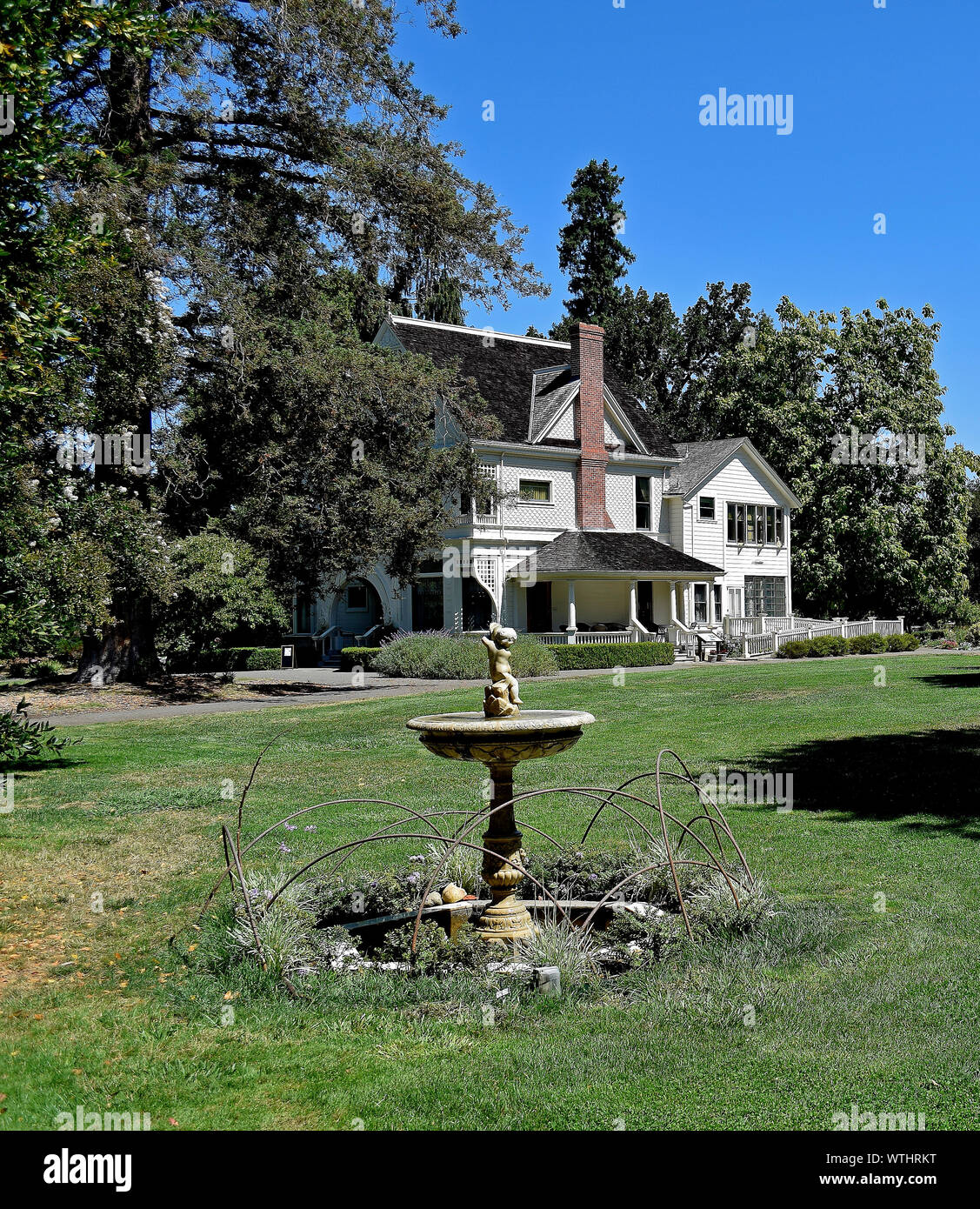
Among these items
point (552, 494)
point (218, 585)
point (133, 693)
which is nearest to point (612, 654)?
point (552, 494)

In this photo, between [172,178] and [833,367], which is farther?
[833,367]

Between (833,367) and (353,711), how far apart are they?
35597 millimetres

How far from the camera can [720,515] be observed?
43.9 meters

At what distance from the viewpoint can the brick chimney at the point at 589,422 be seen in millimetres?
38344

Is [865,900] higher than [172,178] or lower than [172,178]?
lower

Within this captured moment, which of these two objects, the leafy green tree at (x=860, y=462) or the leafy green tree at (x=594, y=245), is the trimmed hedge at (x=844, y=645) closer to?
the leafy green tree at (x=860, y=462)

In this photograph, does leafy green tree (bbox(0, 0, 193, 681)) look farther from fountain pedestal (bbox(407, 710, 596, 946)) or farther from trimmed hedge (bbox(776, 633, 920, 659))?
trimmed hedge (bbox(776, 633, 920, 659))

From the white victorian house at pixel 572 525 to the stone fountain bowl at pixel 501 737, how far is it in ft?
79.9

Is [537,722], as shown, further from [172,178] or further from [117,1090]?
[172,178]

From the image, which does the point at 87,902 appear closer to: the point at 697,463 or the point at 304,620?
the point at 304,620

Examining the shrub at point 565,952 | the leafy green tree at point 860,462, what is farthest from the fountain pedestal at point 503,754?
the leafy green tree at point 860,462

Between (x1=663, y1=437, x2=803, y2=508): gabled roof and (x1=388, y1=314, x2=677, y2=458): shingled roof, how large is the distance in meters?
1.31
